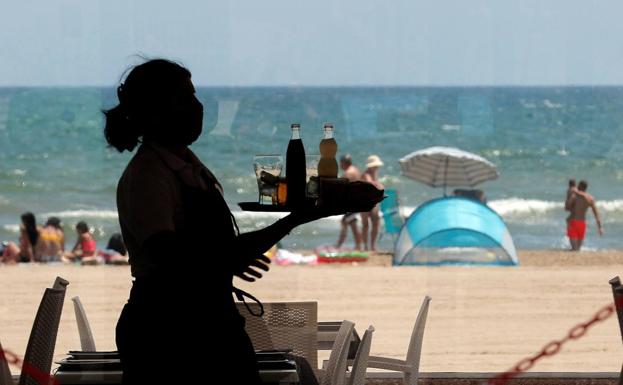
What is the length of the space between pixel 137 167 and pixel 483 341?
546cm

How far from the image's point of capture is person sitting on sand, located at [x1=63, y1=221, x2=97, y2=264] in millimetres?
10617

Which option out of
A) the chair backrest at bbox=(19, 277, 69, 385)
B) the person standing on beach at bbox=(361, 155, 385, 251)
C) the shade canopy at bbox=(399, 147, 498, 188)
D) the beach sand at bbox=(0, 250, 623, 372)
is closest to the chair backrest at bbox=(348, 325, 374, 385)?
the chair backrest at bbox=(19, 277, 69, 385)

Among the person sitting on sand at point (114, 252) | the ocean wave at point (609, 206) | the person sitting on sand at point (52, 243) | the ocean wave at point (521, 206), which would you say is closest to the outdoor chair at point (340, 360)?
the person sitting on sand at point (114, 252)

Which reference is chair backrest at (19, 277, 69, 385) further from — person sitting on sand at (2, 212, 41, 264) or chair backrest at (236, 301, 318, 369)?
person sitting on sand at (2, 212, 41, 264)

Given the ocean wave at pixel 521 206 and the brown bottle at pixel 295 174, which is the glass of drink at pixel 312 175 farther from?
the ocean wave at pixel 521 206

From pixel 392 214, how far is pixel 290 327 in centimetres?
827

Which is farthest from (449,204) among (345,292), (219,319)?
(219,319)

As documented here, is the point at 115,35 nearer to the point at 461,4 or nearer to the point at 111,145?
the point at 461,4

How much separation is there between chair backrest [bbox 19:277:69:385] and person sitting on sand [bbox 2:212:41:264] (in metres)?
8.07

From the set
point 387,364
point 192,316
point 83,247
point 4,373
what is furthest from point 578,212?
point 192,316

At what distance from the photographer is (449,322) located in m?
8.17

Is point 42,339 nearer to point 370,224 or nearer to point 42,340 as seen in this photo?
point 42,340

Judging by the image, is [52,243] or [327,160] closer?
[327,160]

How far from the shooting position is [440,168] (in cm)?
1266
